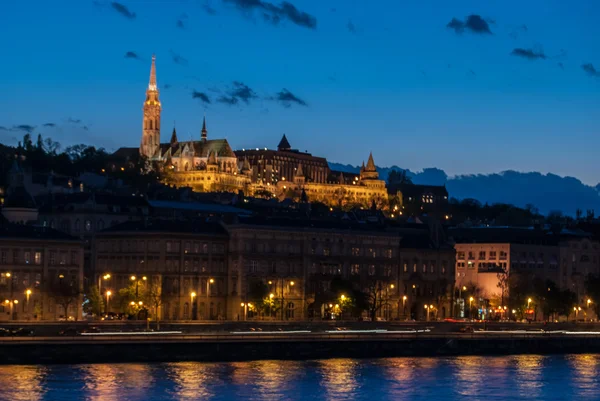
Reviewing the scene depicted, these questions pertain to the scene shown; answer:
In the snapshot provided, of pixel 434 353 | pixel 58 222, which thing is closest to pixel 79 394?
pixel 434 353

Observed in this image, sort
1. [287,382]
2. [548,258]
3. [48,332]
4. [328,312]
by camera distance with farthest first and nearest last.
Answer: [548,258]
[328,312]
[48,332]
[287,382]

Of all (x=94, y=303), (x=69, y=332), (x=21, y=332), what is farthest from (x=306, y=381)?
(x=94, y=303)

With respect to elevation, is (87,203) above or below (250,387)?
above

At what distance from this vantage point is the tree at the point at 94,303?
121 metres

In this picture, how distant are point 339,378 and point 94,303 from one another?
130ft

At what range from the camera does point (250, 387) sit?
80500mm

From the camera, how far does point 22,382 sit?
79.6 metres

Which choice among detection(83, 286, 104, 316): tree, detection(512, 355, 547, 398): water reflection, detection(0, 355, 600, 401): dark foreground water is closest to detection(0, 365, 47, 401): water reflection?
detection(0, 355, 600, 401): dark foreground water

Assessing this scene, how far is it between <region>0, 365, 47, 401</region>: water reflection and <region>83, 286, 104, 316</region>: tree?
1348 inches

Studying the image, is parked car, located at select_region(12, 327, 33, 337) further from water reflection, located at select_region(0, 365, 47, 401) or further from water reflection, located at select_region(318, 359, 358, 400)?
water reflection, located at select_region(318, 359, 358, 400)

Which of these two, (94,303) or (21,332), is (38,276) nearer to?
(94,303)

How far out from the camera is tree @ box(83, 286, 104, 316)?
12081 centimetres

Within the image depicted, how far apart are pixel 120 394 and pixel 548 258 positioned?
9629 centimetres

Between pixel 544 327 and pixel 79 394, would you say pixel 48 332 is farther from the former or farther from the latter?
pixel 544 327
